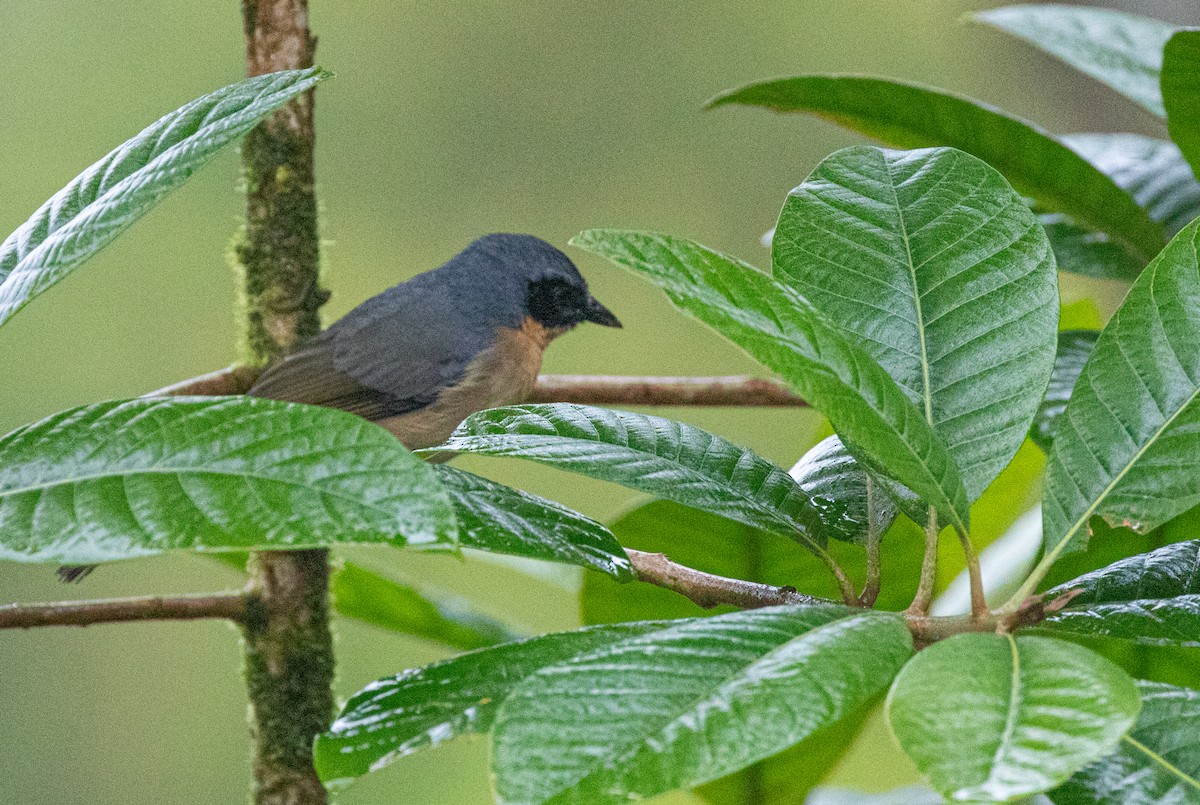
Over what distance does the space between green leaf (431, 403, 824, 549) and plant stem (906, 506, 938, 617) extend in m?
0.10

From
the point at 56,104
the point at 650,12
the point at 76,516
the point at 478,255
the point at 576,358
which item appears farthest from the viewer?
the point at 650,12

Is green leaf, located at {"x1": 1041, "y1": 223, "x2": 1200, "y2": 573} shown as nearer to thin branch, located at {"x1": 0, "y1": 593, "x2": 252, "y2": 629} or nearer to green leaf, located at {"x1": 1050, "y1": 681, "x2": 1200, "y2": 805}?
green leaf, located at {"x1": 1050, "y1": 681, "x2": 1200, "y2": 805}

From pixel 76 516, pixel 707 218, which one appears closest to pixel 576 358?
pixel 707 218

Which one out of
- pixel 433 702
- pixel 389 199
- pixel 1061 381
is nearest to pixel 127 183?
pixel 433 702

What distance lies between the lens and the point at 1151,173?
1.55 m

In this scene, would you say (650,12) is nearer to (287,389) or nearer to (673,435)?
(287,389)

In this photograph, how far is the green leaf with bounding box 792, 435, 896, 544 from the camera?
2.81ft

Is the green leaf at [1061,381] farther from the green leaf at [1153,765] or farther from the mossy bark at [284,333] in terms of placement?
the mossy bark at [284,333]

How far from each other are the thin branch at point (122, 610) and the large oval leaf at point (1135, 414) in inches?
32.0

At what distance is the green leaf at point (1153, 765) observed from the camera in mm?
630

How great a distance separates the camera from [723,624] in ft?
2.02

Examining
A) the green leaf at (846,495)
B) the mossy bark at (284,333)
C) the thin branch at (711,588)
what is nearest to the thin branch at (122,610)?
the mossy bark at (284,333)

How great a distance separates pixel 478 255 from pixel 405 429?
0.41m

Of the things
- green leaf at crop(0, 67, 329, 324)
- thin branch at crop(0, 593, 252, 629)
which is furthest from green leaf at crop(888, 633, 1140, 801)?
thin branch at crop(0, 593, 252, 629)
